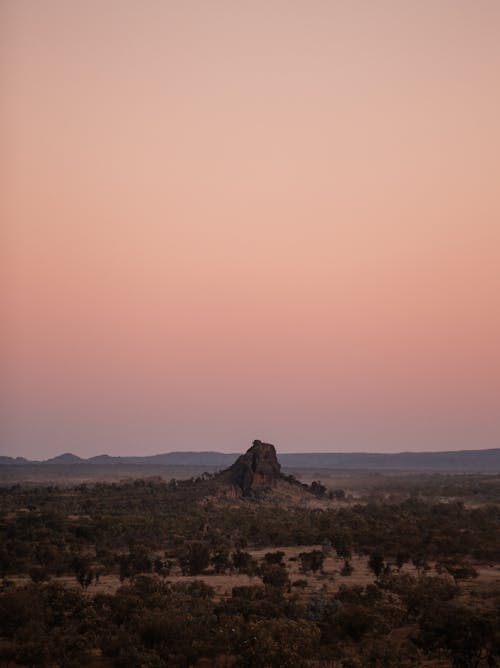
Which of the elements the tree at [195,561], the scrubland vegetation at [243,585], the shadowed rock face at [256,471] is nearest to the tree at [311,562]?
the scrubland vegetation at [243,585]

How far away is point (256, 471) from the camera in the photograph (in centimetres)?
11162

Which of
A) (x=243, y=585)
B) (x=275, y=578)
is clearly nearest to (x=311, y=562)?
(x=275, y=578)

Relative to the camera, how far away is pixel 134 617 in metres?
28.0

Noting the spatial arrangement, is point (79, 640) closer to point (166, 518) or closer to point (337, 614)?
point (337, 614)

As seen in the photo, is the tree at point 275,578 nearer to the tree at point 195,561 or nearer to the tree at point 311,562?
the tree at point 311,562

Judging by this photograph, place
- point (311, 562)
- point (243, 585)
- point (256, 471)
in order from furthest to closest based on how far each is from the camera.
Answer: point (256, 471) → point (311, 562) → point (243, 585)

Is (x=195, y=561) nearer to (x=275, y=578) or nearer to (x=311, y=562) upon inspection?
(x=311, y=562)

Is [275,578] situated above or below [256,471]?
below

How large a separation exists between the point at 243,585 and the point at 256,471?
2763 inches

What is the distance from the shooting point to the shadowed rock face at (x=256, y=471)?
109875 millimetres

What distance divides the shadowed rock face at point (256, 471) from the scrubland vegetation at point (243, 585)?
1546 centimetres

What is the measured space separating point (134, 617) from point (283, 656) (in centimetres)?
883

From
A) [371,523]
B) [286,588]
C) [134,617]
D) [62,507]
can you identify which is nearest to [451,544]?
[371,523]

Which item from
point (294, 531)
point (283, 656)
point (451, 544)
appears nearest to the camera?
point (283, 656)
